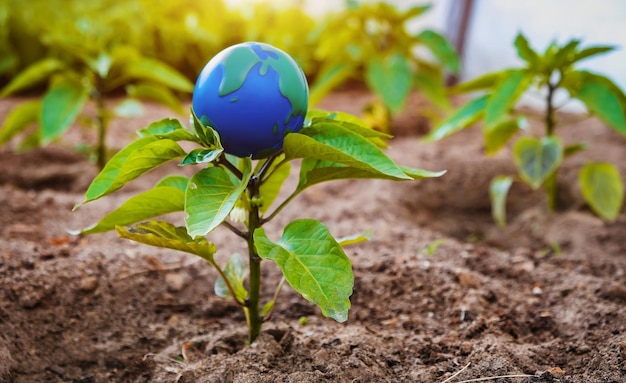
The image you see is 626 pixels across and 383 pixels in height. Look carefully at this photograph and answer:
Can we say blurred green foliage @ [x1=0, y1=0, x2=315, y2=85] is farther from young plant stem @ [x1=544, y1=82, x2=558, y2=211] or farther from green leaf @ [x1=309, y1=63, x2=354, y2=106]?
young plant stem @ [x1=544, y1=82, x2=558, y2=211]

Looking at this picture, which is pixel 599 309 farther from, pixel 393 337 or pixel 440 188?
pixel 440 188

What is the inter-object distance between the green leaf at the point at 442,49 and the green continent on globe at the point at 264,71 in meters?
2.37

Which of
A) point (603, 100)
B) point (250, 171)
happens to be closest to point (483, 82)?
point (603, 100)

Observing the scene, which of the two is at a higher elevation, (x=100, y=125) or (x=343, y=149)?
(x=343, y=149)

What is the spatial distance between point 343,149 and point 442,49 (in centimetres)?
252

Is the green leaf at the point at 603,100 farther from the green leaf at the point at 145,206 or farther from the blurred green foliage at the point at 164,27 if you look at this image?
the blurred green foliage at the point at 164,27

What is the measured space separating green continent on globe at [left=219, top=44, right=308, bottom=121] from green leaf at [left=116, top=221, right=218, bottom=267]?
0.32 m

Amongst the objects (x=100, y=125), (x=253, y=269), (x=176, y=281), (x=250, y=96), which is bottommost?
(x=176, y=281)

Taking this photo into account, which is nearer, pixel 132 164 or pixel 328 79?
pixel 132 164

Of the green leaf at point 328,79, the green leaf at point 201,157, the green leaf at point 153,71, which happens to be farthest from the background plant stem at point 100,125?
the green leaf at point 201,157

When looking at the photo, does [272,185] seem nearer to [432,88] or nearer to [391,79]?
[391,79]

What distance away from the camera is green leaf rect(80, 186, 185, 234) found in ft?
4.44

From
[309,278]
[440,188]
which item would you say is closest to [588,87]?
[440,188]

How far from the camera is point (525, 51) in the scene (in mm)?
2357
